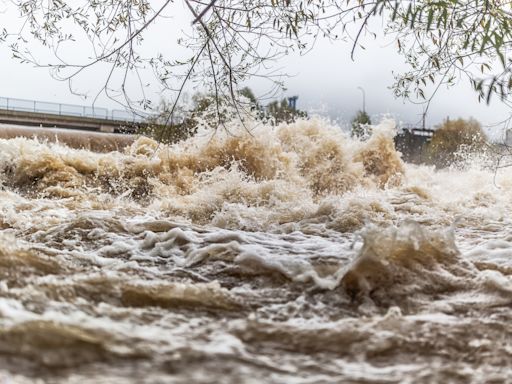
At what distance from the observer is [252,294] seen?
303 centimetres

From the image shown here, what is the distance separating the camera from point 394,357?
211 cm

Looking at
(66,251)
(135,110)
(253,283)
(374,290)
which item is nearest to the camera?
(374,290)

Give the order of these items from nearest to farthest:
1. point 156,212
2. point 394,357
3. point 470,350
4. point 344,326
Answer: point 394,357, point 470,350, point 344,326, point 156,212

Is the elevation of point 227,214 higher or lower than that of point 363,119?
lower

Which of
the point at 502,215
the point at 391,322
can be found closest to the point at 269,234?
the point at 391,322

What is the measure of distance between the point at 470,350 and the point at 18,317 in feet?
5.60

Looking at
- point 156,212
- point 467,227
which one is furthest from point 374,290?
point 156,212

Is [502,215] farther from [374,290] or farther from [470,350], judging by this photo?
[470,350]

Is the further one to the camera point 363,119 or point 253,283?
point 363,119

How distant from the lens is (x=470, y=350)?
225 cm

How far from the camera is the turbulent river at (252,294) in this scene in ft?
6.22

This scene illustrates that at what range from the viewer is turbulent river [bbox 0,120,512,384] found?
190 cm

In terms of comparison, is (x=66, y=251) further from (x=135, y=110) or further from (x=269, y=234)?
(x=269, y=234)

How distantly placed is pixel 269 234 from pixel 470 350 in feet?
9.90
